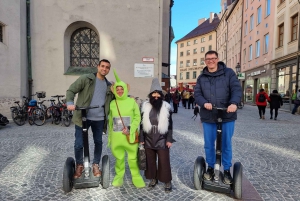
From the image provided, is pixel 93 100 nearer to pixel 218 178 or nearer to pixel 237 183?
pixel 218 178

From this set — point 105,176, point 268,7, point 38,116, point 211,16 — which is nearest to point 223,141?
point 105,176

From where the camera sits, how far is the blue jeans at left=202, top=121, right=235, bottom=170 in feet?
9.83

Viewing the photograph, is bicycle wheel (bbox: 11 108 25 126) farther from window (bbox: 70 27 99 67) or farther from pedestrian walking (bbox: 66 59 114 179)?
pedestrian walking (bbox: 66 59 114 179)

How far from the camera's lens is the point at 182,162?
4.41 metres

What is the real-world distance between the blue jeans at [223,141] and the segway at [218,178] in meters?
0.11

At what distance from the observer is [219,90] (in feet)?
9.71

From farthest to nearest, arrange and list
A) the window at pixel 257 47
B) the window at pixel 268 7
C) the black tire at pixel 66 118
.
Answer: the window at pixel 257 47 → the window at pixel 268 7 → the black tire at pixel 66 118

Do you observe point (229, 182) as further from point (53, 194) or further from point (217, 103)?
point (53, 194)

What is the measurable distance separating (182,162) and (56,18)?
9174mm

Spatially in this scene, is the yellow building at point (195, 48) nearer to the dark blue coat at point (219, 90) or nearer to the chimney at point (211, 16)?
the chimney at point (211, 16)

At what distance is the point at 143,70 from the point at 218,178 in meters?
8.46

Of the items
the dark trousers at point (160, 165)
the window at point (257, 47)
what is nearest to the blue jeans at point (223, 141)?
the dark trousers at point (160, 165)

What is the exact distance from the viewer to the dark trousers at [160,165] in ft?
10.1

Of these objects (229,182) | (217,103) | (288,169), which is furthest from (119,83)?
(288,169)
